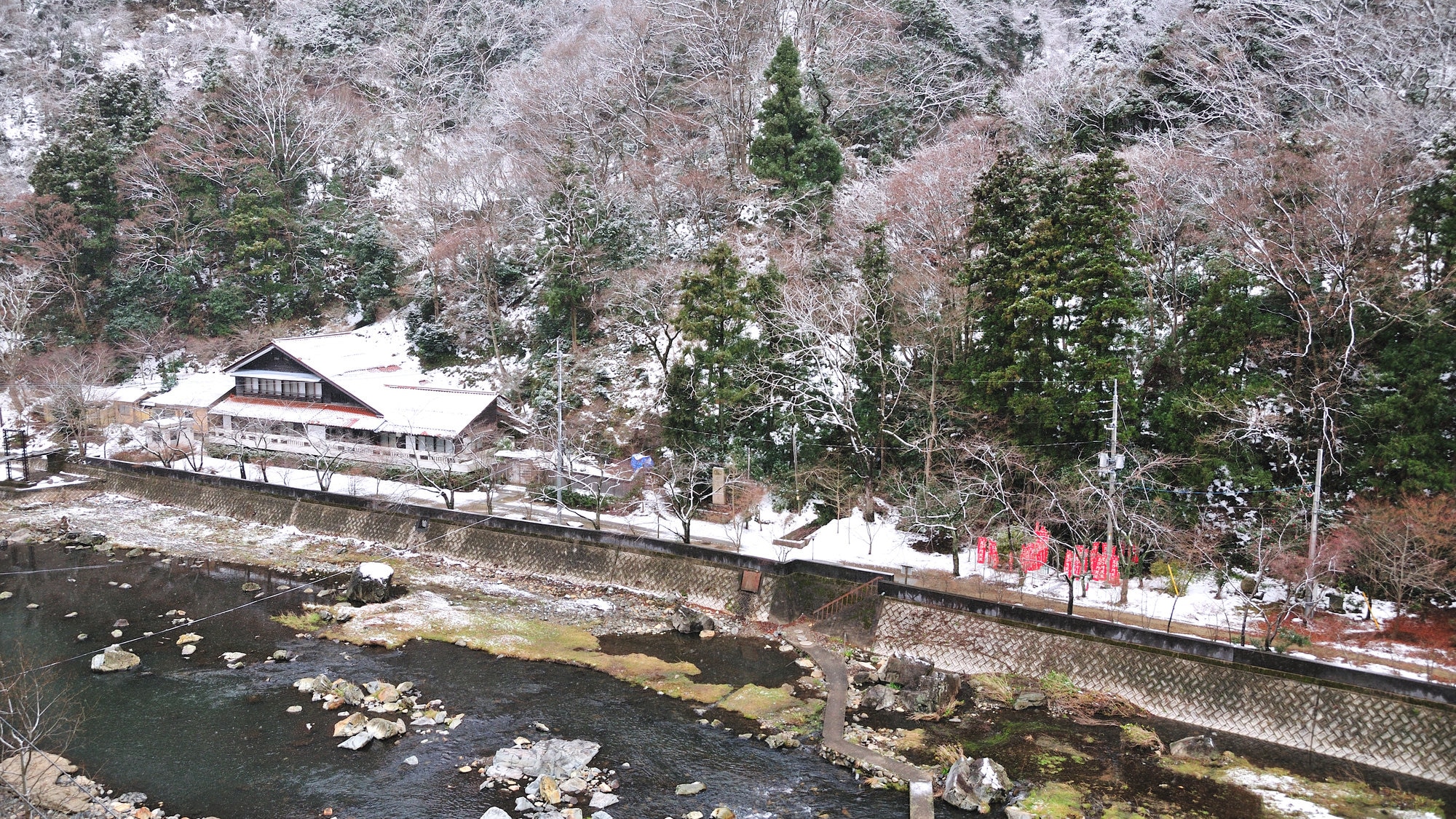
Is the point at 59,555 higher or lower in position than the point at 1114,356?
lower

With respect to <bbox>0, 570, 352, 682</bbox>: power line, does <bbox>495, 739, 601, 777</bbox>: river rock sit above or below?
above

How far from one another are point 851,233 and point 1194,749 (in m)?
21.6

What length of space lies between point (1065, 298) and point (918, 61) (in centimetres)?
2479

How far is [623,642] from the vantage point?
21.8 m

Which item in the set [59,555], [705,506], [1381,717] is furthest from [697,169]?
[1381,717]

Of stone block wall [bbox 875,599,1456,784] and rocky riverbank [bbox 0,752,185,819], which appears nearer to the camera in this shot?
rocky riverbank [bbox 0,752,185,819]

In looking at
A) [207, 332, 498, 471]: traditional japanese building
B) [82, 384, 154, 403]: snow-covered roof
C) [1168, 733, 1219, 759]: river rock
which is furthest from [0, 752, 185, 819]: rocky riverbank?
[82, 384, 154, 403]: snow-covered roof

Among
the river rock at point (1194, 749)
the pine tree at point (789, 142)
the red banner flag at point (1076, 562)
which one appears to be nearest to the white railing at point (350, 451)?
the pine tree at point (789, 142)

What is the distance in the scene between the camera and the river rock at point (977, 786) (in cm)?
1476

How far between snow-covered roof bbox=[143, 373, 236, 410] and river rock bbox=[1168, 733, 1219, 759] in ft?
129

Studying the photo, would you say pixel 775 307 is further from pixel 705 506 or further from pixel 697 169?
pixel 697 169

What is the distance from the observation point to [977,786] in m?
14.9

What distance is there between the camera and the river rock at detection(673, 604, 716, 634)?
2214 centimetres

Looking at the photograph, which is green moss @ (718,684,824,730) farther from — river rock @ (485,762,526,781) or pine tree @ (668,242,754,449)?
pine tree @ (668,242,754,449)
